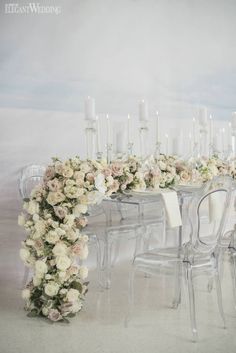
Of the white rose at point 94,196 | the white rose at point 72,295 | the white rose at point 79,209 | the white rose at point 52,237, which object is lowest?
the white rose at point 72,295

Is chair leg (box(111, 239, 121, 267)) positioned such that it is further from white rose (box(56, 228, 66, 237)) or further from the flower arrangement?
white rose (box(56, 228, 66, 237))

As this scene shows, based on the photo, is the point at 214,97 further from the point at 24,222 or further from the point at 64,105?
the point at 24,222

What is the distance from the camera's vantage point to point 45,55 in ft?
16.0

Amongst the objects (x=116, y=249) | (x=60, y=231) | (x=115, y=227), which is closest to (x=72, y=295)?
(x=60, y=231)

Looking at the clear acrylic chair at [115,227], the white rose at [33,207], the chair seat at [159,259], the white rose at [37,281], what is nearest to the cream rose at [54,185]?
the white rose at [33,207]

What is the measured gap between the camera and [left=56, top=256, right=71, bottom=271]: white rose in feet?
10.8

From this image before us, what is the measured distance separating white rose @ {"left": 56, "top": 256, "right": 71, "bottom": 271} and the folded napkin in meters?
0.71

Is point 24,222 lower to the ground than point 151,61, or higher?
lower

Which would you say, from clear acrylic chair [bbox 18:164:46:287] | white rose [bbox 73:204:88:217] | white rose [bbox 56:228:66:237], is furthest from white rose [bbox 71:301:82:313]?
clear acrylic chair [bbox 18:164:46:287]

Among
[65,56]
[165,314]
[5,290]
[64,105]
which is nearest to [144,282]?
[165,314]

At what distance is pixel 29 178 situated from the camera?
15.0ft

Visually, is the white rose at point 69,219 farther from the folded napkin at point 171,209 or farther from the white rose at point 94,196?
the folded napkin at point 171,209

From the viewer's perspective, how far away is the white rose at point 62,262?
130 inches

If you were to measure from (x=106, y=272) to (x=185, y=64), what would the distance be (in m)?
2.61
